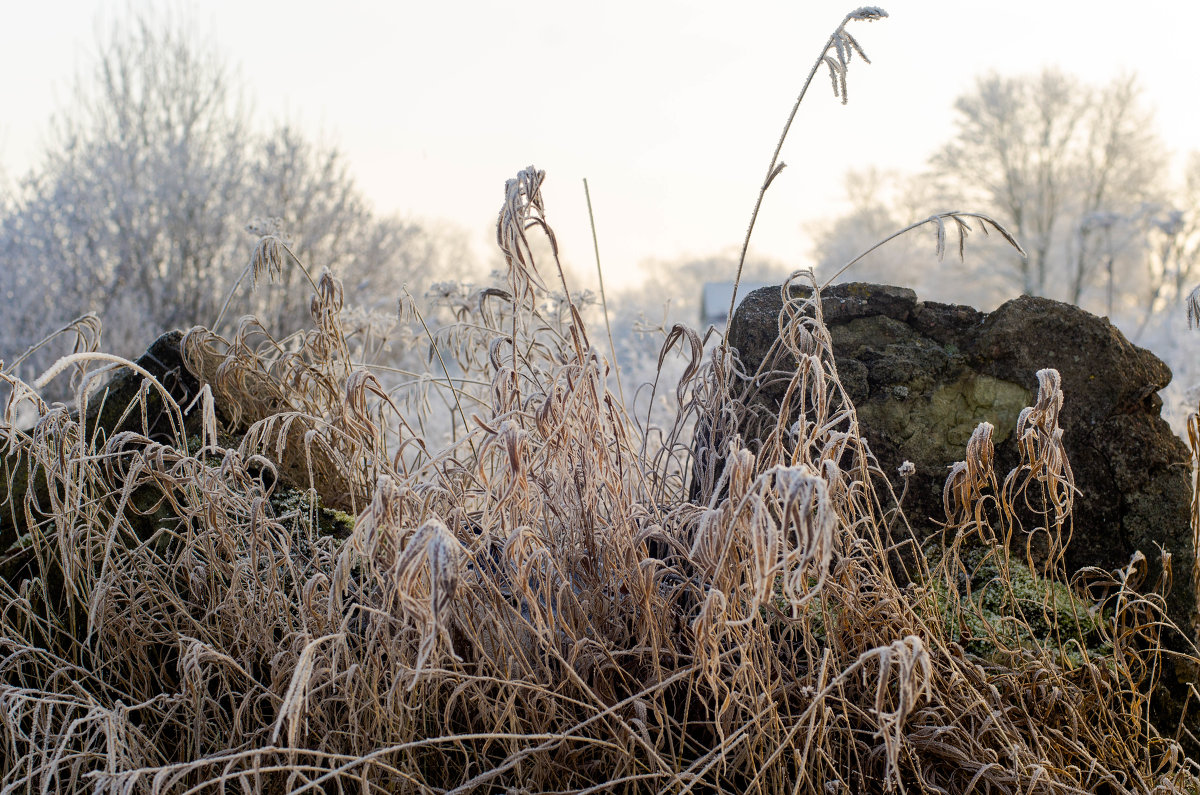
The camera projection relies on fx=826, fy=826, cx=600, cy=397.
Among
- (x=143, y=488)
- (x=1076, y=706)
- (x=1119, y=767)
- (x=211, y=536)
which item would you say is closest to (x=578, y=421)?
(x=211, y=536)

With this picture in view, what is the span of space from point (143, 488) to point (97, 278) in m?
8.05

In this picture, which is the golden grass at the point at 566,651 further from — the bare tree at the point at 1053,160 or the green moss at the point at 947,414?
the bare tree at the point at 1053,160

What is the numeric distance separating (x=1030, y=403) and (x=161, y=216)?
9.47 metres

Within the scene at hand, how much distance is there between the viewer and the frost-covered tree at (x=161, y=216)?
843 cm

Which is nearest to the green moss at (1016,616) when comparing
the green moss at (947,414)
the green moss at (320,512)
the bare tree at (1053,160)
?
the green moss at (947,414)

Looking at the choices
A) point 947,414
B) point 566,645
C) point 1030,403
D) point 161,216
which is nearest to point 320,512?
point 566,645

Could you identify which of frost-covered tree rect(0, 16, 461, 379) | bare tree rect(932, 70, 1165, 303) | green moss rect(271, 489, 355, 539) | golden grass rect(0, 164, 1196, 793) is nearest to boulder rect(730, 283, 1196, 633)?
golden grass rect(0, 164, 1196, 793)

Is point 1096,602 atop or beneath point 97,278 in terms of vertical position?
beneath

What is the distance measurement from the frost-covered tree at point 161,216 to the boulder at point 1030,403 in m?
7.51

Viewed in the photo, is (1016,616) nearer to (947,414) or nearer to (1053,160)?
(947,414)

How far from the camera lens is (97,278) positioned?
8664 mm

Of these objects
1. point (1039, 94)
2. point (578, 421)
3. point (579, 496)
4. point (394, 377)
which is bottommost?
point (394, 377)

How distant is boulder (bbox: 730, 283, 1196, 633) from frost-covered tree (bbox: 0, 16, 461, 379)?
751 cm

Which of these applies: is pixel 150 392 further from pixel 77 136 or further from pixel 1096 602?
pixel 77 136
